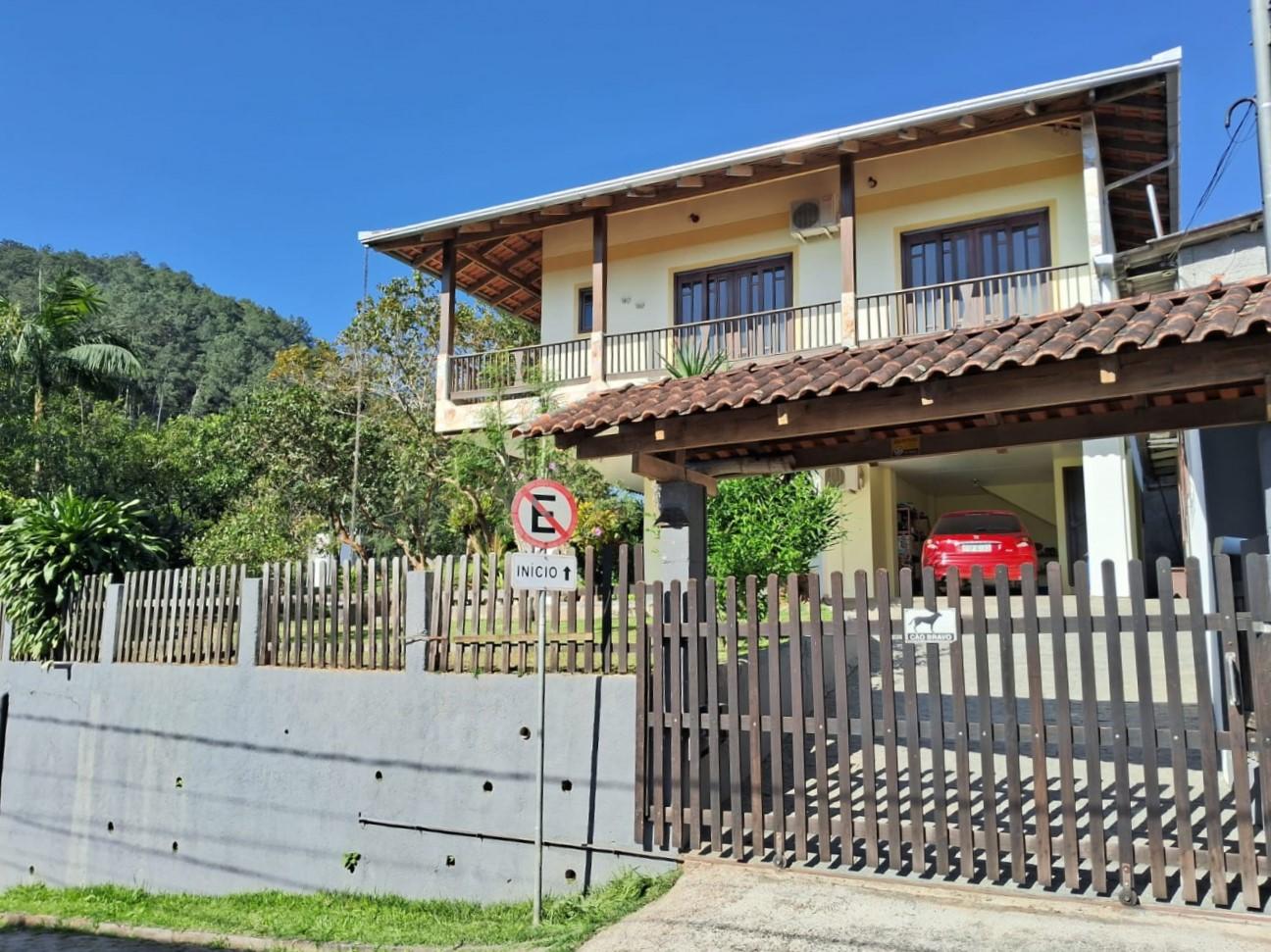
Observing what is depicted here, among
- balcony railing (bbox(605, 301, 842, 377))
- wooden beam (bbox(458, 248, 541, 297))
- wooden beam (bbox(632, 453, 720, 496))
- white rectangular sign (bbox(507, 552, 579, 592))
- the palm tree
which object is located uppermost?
wooden beam (bbox(458, 248, 541, 297))

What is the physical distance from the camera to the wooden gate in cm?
446

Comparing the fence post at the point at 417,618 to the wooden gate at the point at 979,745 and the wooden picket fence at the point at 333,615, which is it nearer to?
the wooden picket fence at the point at 333,615

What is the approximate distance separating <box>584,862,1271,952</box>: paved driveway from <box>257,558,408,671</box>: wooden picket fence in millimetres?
3389

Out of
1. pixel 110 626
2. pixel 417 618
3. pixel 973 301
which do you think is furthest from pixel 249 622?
pixel 973 301

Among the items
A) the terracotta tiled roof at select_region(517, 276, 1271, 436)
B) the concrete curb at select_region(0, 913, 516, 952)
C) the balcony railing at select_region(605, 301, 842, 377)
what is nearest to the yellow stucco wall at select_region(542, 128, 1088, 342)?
the balcony railing at select_region(605, 301, 842, 377)

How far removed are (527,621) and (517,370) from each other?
10829mm

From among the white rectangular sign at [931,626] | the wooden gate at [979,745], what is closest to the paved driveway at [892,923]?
the wooden gate at [979,745]

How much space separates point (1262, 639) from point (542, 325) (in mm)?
14929

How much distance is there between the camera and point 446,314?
17203mm

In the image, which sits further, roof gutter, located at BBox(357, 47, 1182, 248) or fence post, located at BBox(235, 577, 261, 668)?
roof gutter, located at BBox(357, 47, 1182, 248)

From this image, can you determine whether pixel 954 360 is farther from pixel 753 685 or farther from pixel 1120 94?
pixel 1120 94

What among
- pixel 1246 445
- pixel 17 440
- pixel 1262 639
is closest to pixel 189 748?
pixel 1262 639

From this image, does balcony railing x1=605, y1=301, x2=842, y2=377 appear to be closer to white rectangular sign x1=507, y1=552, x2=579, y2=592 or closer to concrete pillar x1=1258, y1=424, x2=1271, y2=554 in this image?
white rectangular sign x1=507, y1=552, x2=579, y2=592

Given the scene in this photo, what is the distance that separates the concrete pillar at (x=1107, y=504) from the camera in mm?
12680
